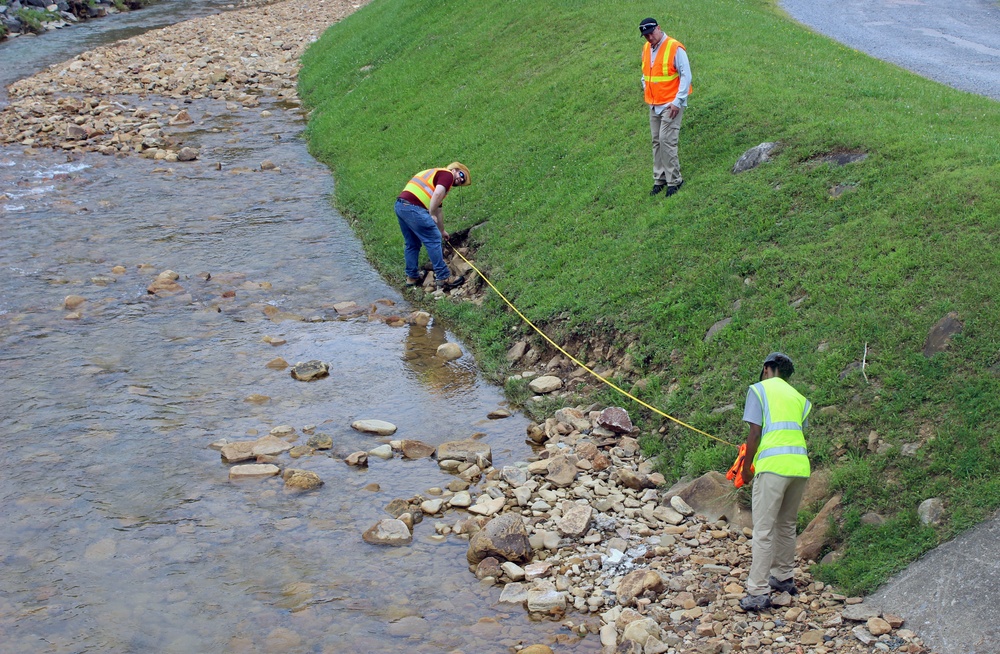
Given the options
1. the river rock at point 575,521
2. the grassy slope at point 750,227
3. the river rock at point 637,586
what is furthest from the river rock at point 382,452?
the river rock at point 637,586

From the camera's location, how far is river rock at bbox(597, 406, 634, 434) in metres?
10.4

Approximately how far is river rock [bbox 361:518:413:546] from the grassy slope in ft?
9.21

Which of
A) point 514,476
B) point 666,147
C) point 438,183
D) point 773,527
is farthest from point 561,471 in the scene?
point 438,183

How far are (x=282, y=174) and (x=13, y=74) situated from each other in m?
17.8

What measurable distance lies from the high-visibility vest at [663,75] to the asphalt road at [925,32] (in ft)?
22.0

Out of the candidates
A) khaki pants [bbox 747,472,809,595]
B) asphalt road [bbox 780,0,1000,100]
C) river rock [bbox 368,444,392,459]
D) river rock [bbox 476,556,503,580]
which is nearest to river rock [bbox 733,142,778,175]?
asphalt road [bbox 780,0,1000,100]

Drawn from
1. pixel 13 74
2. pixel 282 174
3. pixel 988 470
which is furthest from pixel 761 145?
pixel 13 74

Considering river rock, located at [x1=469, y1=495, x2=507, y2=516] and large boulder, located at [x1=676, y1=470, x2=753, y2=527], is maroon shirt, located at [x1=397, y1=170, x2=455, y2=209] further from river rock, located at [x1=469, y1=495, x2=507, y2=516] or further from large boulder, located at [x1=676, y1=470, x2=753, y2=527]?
large boulder, located at [x1=676, y1=470, x2=753, y2=527]

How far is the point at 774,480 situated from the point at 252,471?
18.3 ft

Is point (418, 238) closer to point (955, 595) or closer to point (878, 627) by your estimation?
point (878, 627)

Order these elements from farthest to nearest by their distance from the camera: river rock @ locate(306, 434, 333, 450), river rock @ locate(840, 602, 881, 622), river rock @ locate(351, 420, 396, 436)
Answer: river rock @ locate(351, 420, 396, 436)
river rock @ locate(306, 434, 333, 450)
river rock @ locate(840, 602, 881, 622)

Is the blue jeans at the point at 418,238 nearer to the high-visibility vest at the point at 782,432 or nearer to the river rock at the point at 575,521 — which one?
the river rock at the point at 575,521

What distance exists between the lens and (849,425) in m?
8.77

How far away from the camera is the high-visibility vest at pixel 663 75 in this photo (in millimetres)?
12727
